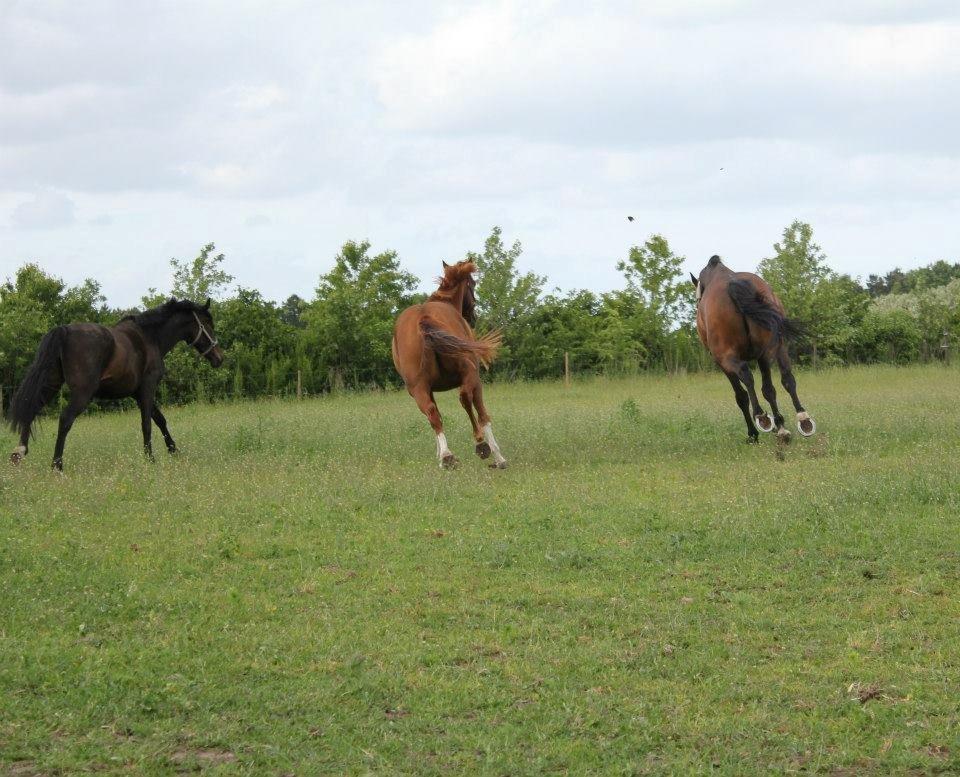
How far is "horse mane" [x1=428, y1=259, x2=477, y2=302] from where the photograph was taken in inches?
558

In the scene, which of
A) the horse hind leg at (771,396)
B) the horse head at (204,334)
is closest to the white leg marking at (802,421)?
the horse hind leg at (771,396)

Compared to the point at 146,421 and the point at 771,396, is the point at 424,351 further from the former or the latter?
the point at 771,396

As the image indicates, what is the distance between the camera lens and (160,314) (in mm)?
14969

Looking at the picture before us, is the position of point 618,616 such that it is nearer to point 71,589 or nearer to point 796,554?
point 796,554

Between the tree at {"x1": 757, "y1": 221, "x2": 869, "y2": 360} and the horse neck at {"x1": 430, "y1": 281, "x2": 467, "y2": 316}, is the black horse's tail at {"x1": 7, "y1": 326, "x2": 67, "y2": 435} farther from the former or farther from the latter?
the tree at {"x1": 757, "y1": 221, "x2": 869, "y2": 360}

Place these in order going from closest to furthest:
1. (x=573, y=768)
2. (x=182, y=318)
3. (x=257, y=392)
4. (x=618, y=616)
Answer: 1. (x=573, y=768)
2. (x=618, y=616)
3. (x=182, y=318)
4. (x=257, y=392)

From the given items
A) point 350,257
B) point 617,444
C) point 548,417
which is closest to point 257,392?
point 350,257

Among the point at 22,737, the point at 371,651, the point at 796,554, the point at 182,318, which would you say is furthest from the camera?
the point at 182,318

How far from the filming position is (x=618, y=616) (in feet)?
22.3

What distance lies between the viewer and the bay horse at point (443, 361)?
12.7 metres

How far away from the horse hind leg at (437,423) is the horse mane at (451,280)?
1561 mm

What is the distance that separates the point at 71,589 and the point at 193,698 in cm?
231

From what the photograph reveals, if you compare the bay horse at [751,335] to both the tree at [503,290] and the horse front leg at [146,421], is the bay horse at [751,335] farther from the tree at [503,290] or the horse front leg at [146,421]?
the tree at [503,290]

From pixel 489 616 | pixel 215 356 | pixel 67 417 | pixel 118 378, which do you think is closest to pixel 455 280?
pixel 215 356
